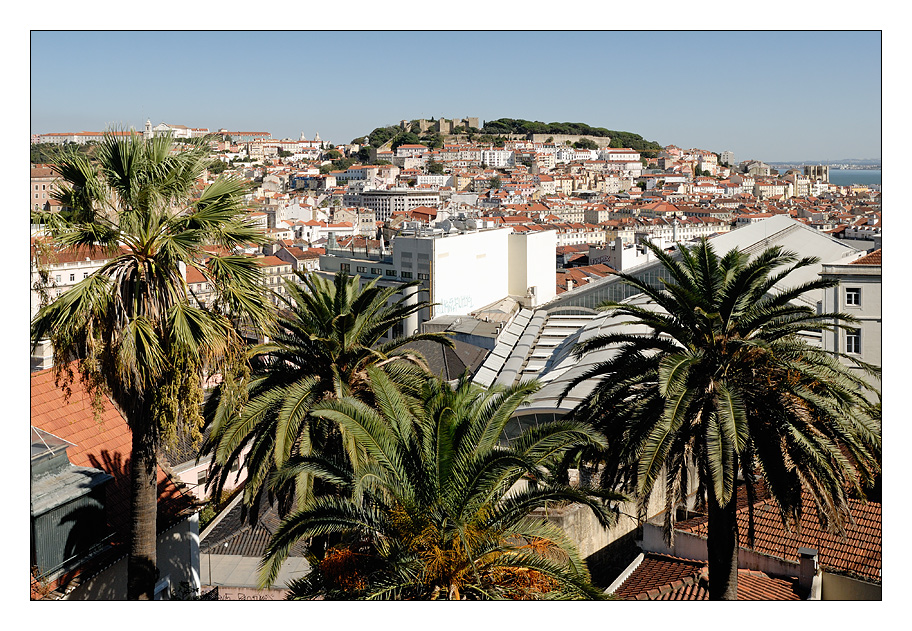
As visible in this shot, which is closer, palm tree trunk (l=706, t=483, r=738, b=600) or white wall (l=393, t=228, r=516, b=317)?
palm tree trunk (l=706, t=483, r=738, b=600)

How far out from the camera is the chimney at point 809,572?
35.6 feet

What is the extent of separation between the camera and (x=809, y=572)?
10883mm

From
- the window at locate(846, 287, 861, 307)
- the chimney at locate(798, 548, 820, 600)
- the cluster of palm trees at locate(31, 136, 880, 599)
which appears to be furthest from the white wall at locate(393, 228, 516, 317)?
the cluster of palm trees at locate(31, 136, 880, 599)

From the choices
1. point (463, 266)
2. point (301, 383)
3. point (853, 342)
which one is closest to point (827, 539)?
point (301, 383)

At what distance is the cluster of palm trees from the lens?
728cm

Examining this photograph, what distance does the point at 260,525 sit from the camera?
52.9 ft

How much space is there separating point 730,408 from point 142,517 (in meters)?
5.54

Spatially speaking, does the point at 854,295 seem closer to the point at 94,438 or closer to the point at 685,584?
the point at 685,584

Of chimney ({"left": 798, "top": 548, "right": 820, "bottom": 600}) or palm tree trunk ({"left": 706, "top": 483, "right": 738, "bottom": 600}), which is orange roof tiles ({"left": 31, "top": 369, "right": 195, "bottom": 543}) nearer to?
palm tree trunk ({"left": 706, "top": 483, "right": 738, "bottom": 600})

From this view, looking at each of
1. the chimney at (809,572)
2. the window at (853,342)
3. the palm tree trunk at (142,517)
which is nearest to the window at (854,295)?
the window at (853,342)

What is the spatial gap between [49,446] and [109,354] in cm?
234

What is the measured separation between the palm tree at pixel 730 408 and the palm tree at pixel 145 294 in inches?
147

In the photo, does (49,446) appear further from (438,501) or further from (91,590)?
(438,501)

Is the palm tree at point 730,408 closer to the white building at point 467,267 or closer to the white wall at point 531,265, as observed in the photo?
the white building at point 467,267
